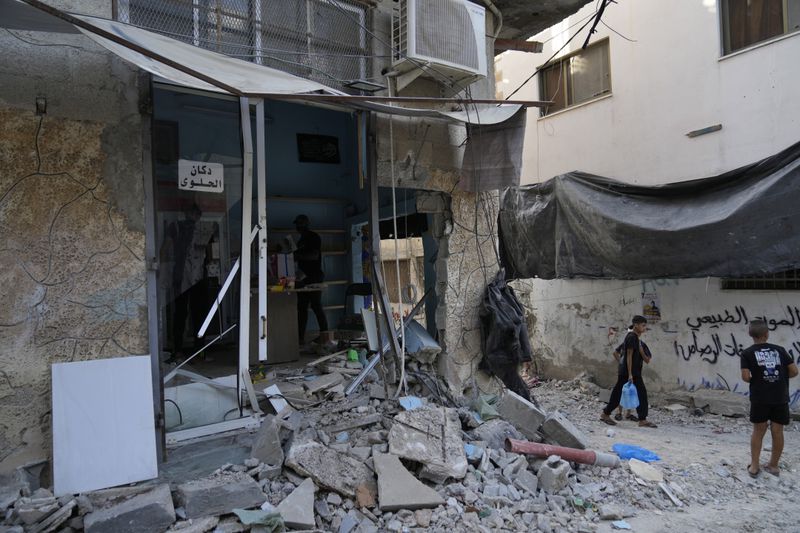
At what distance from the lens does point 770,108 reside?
23.4 ft

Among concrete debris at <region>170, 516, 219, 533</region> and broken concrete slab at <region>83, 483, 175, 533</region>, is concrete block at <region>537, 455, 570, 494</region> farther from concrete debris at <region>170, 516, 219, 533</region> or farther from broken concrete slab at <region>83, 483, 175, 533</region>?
broken concrete slab at <region>83, 483, 175, 533</region>

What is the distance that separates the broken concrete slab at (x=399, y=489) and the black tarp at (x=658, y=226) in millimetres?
4891

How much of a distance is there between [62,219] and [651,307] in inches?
349

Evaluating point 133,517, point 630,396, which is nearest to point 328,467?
point 133,517

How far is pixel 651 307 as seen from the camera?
8.87 m

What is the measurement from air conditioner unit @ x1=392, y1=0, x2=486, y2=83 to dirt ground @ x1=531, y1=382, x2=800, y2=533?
4412 millimetres

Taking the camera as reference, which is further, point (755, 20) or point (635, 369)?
point (755, 20)

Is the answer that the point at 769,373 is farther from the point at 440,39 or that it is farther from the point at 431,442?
the point at 440,39

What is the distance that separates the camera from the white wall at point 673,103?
7.14m

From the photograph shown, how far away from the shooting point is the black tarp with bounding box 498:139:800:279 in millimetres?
5859

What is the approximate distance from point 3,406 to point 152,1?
3.35 m

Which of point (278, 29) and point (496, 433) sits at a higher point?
point (278, 29)

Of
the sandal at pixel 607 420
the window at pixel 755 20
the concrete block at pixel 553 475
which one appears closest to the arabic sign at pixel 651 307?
the sandal at pixel 607 420

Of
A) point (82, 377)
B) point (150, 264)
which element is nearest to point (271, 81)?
point (150, 264)
